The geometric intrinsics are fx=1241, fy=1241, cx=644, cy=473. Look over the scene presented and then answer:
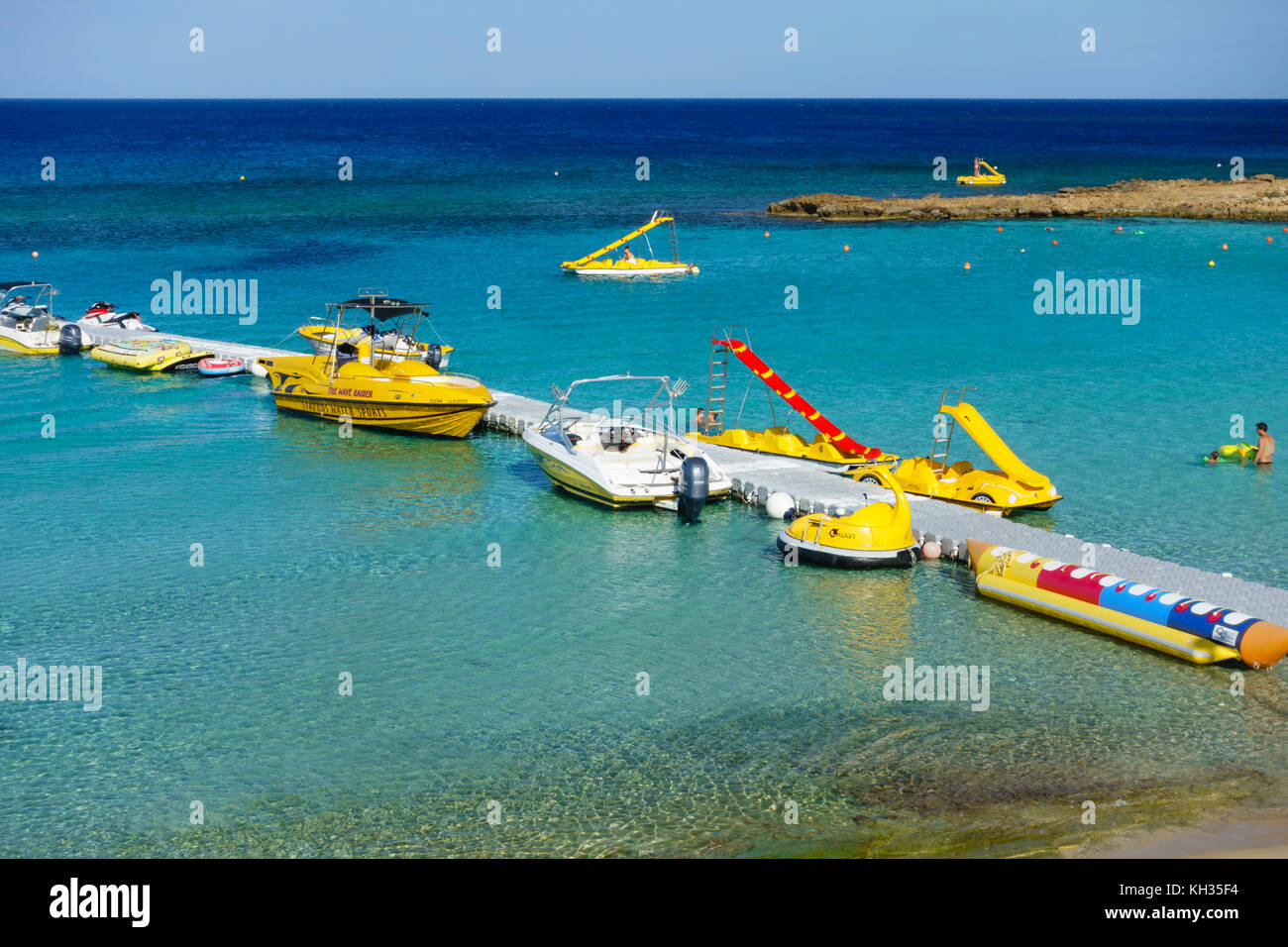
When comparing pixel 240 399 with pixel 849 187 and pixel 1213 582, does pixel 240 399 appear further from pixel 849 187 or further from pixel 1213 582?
pixel 849 187

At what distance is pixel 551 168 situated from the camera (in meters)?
116

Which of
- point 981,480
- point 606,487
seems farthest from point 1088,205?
point 606,487

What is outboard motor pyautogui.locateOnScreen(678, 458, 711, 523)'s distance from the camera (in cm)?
2270

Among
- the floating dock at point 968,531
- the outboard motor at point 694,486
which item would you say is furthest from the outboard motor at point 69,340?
the outboard motor at point 694,486

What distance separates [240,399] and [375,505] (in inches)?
437

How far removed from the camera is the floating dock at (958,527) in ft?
60.2

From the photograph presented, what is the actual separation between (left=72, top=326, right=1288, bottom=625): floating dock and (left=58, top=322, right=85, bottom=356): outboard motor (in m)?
16.9

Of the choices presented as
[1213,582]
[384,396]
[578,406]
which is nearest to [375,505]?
[384,396]

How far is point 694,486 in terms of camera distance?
22.7m

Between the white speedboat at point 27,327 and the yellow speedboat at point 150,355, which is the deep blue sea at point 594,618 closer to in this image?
the yellow speedboat at point 150,355

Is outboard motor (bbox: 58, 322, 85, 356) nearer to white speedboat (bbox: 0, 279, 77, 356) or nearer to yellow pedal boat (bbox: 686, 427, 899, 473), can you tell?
white speedboat (bbox: 0, 279, 77, 356)

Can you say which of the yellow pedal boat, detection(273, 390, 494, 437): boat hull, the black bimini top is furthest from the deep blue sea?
the black bimini top

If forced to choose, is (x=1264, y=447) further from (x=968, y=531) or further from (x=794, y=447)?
(x=794, y=447)
